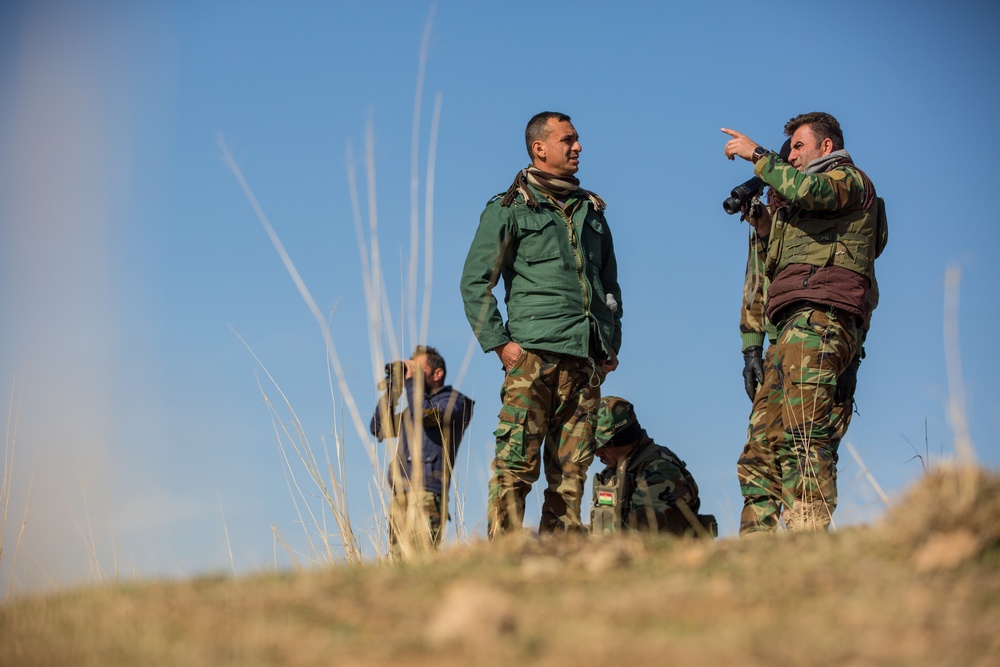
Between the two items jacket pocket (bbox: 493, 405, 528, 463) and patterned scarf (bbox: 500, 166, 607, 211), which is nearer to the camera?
jacket pocket (bbox: 493, 405, 528, 463)

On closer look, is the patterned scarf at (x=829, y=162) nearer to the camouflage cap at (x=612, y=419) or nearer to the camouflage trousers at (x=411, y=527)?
the camouflage cap at (x=612, y=419)

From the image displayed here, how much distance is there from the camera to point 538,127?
503 cm

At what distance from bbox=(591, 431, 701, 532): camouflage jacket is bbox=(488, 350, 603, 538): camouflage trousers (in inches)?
30.3

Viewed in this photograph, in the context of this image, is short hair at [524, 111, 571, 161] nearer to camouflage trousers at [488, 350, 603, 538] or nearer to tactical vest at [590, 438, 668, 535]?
camouflage trousers at [488, 350, 603, 538]

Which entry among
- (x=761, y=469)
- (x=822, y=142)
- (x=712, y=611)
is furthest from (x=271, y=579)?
(x=822, y=142)

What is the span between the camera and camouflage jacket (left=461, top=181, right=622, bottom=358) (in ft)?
15.0

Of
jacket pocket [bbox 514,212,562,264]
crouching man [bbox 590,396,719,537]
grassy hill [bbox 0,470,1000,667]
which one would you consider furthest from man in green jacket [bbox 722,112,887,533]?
grassy hill [bbox 0,470,1000,667]

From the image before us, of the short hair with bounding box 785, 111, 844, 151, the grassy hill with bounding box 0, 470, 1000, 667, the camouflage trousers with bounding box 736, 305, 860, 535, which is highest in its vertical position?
the short hair with bounding box 785, 111, 844, 151

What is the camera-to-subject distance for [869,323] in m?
4.82

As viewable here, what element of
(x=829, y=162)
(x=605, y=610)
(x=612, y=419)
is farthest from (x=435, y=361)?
(x=605, y=610)

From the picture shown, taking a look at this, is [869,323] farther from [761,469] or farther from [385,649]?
[385,649]

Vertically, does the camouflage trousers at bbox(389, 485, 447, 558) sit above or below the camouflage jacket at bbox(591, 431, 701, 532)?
below

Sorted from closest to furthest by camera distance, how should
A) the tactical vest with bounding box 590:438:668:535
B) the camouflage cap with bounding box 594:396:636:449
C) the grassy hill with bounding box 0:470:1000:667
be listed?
the grassy hill with bounding box 0:470:1000:667 → the tactical vest with bounding box 590:438:668:535 → the camouflage cap with bounding box 594:396:636:449

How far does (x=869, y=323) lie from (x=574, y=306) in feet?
4.32
